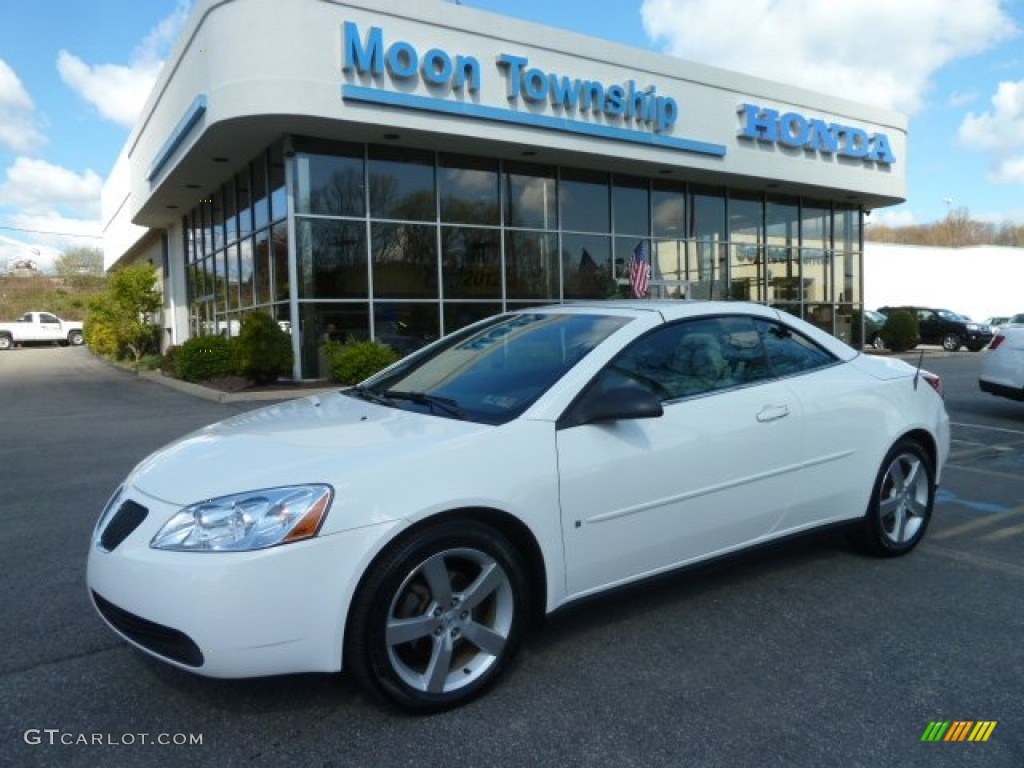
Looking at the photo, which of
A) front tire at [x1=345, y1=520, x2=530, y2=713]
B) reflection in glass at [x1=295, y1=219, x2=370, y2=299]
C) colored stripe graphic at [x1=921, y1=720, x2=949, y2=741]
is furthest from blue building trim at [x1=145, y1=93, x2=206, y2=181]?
colored stripe graphic at [x1=921, y1=720, x2=949, y2=741]

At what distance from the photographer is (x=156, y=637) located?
262 centimetres

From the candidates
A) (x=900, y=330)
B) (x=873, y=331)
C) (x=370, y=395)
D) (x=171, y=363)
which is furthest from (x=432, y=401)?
(x=873, y=331)

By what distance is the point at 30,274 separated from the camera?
232 ft

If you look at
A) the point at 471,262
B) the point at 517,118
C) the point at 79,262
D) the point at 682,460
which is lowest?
the point at 682,460

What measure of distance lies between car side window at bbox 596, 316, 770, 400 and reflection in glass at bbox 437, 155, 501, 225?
13.5 meters

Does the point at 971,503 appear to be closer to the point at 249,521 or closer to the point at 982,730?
the point at 982,730

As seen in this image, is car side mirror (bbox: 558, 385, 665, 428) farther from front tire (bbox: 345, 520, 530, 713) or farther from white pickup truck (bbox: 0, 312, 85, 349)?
white pickup truck (bbox: 0, 312, 85, 349)

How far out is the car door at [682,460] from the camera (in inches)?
124

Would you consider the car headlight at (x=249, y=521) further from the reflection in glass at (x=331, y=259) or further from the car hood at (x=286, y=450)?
the reflection in glass at (x=331, y=259)

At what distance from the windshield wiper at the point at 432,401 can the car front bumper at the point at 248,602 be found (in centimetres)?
75

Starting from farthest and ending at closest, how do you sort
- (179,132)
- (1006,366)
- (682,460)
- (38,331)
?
(38,331) → (179,132) → (1006,366) → (682,460)

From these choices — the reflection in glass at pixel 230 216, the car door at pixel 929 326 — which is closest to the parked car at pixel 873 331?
the car door at pixel 929 326

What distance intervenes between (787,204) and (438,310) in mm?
12467

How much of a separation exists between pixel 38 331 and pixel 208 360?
3412 centimetres
